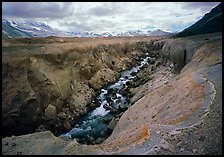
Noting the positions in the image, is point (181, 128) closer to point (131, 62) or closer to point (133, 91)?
point (133, 91)

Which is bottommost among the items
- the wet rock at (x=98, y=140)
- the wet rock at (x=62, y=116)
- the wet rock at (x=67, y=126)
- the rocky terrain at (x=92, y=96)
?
the wet rock at (x=98, y=140)

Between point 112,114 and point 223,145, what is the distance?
62.3 feet

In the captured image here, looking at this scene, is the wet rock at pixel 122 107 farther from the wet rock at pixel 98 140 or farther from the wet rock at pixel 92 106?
the wet rock at pixel 98 140

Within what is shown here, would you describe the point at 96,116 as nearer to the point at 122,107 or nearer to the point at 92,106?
the point at 92,106

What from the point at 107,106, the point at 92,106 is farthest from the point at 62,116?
the point at 107,106

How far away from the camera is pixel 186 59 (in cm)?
3575

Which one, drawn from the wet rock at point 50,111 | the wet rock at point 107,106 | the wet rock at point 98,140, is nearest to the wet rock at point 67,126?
the wet rock at point 50,111

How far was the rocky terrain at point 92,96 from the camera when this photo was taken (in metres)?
13.8

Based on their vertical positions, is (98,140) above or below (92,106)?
below

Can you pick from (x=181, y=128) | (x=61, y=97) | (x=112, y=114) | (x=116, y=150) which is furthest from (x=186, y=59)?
(x=116, y=150)

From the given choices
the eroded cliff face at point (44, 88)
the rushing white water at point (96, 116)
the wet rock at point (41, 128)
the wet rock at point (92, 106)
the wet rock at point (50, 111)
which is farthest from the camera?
the wet rock at point (92, 106)

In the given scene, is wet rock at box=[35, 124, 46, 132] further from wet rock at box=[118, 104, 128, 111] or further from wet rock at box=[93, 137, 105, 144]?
wet rock at box=[118, 104, 128, 111]

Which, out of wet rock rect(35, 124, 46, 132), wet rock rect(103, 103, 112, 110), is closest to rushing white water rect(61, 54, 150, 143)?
wet rock rect(103, 103, 112, 110)

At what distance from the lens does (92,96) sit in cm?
3619
